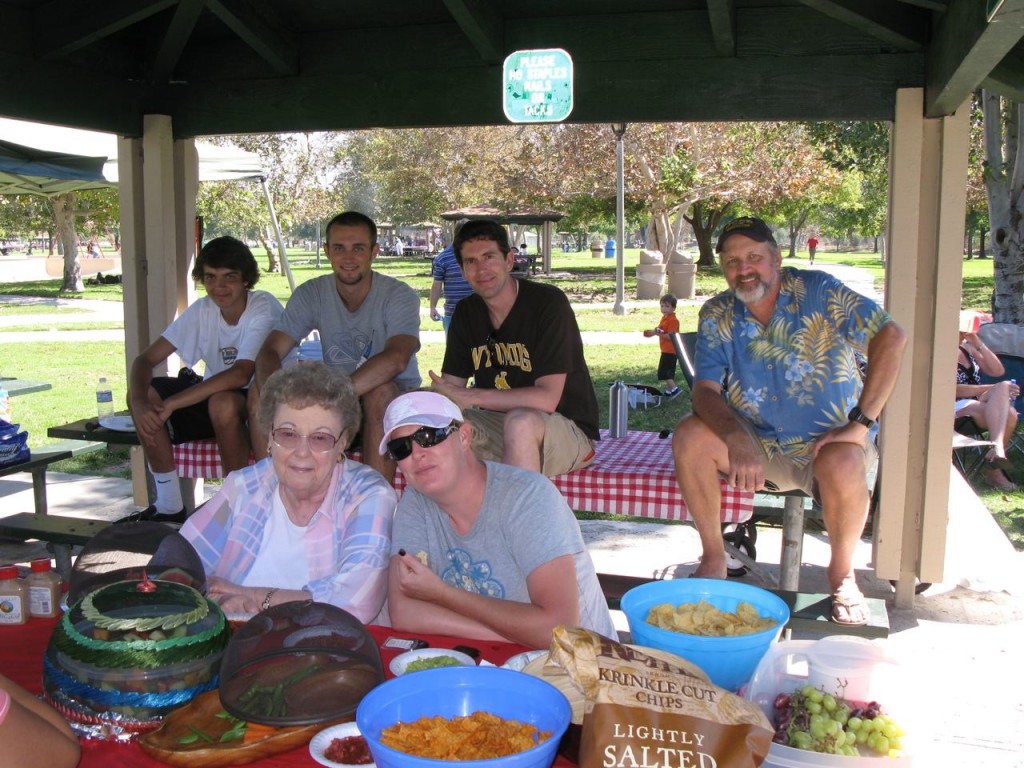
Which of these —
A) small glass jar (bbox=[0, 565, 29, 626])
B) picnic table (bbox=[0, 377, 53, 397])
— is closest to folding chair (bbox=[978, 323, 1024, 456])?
small glass jar (bbox=[0, 565, 29, 626])

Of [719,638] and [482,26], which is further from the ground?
[482,26]

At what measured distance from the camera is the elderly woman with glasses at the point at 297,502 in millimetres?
2590

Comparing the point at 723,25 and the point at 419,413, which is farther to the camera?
the point at 723,25

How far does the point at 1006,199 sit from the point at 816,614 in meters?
6.71

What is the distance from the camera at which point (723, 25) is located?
14.0ft

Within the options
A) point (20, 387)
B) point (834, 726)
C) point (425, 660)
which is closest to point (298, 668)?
point (425, 660)

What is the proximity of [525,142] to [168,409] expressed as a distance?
24.2 m

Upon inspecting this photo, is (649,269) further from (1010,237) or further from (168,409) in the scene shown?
(168,409)

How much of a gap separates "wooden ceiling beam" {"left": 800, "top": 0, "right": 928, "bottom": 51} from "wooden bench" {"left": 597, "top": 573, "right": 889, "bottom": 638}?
92.2 inches

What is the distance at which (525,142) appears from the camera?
1094 inches

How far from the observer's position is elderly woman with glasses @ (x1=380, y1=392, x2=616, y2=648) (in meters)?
2.17

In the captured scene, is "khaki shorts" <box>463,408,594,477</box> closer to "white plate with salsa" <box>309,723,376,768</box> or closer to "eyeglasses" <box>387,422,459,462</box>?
"eyeglasses" <box>387,422,459,462</box>

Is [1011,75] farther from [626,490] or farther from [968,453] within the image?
[968,453]

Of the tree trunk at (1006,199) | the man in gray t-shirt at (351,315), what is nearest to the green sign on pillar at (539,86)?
the man in gray t-shirt at (351,315)
